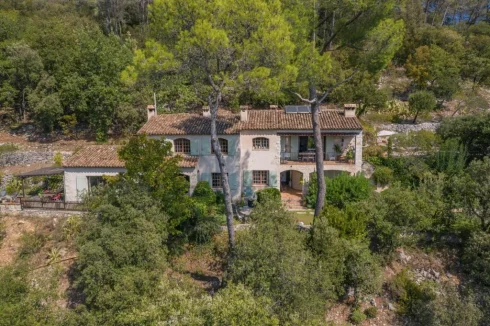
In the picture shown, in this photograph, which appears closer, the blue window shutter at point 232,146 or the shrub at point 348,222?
the shrub at point 348,222

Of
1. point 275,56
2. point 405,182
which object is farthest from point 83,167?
point 405,182

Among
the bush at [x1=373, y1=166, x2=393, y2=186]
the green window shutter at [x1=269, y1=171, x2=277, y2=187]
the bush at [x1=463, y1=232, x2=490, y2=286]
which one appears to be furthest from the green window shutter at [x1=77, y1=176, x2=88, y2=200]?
the bush at [x1=463, y1=232, x2=490, y2=286]

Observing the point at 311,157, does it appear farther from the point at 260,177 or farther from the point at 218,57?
the point at 218,57

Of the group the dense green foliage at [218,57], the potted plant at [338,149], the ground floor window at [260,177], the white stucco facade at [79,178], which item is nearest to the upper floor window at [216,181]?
the ground floor window at [260,177]

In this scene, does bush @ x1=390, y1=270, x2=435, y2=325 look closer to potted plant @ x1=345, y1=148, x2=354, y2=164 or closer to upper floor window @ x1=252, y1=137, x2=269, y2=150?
potted plant @ x1=345, y1=148, x2=354, y2=164

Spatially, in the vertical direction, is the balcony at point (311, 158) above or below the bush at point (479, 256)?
above

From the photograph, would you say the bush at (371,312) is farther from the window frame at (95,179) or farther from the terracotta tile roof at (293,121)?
the window frame at (95,179)
